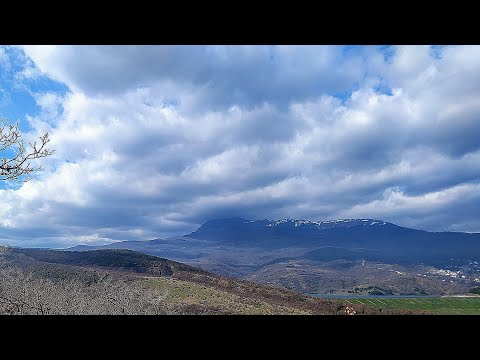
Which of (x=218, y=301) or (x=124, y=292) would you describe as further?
(x=218, y=301)

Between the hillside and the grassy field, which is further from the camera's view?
the grassy field

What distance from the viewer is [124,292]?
27344 millimetres

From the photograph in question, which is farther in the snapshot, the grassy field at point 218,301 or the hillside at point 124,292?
the grassy field at point 218,301

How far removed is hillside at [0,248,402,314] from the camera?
61.0ft

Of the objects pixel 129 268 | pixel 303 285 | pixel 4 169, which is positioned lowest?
pixel 303 285

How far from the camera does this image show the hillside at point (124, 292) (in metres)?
18.6

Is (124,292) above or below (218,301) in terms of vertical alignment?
above
